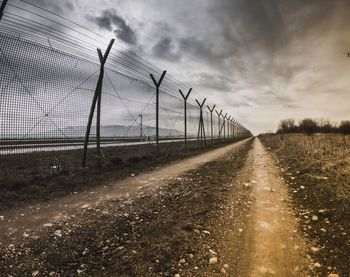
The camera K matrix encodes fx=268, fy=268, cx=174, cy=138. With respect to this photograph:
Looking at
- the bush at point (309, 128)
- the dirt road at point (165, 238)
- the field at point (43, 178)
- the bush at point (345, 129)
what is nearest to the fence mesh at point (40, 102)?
the field at point (43, 178)

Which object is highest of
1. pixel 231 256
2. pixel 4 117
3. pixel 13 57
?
pixel 13 57

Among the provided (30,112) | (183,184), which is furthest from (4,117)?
(183,184)

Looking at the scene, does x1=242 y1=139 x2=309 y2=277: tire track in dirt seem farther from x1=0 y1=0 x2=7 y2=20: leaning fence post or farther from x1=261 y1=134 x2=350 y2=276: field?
x1=0 y1=0 x2=7 y2=20: leaning fence post

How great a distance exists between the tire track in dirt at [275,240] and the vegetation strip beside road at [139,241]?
236 millimetres

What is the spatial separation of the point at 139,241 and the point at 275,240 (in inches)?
80.8

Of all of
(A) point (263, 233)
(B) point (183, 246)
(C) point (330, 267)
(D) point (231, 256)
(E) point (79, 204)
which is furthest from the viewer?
(E) point (79, 204)

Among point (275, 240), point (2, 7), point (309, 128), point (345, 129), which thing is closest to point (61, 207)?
point (275, 240)

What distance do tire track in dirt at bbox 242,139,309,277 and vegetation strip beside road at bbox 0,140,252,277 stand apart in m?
0.24

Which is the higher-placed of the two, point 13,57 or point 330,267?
point 13,57

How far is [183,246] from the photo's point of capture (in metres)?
3.87

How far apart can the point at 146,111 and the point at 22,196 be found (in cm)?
915

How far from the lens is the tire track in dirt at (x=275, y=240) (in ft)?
10.8

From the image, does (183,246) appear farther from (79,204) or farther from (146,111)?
(146,111)

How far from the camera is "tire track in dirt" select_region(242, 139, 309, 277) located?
10.8 feet
